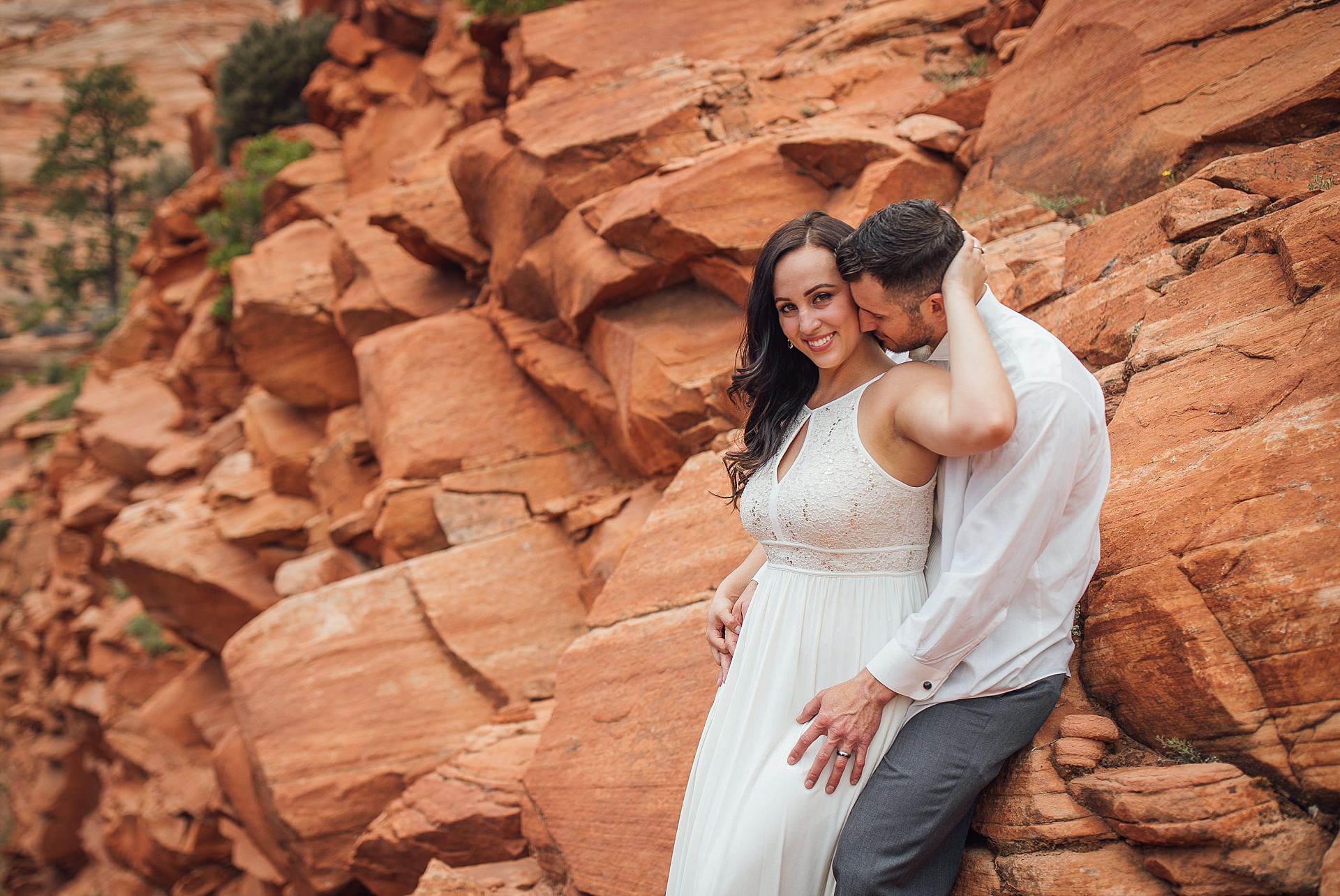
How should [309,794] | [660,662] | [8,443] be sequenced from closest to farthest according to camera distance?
[660,662] < [309,794] < [8,443]

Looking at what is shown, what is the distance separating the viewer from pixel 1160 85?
508 cm

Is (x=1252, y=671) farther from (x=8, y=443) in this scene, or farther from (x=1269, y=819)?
(x=8, y=443)

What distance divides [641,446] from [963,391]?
15.2 feet

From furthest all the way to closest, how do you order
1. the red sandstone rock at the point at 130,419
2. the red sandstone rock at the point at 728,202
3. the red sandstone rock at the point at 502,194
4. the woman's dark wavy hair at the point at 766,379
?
the red sandstone rock at the point at 130,419
the red sandstone rock at the point at 502,194
the red sandstone rock at the point at 728,202
the woman's dark wavy hair at the point at 766,379

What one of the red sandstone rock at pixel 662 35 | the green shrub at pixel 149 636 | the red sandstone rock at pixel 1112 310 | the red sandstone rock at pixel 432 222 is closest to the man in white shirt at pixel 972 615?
the red sandstone rock at pixel 1112 310

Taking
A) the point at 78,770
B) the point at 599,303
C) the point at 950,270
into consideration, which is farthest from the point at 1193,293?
the point at 78,770

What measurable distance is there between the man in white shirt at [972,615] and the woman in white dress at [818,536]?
79 mm

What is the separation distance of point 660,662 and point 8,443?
83.4 ft

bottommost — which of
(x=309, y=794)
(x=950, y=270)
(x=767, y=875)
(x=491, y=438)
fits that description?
(x=309, y=794)

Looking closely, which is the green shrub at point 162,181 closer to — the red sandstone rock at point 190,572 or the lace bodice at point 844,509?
the red sandstone rock at point 190,572

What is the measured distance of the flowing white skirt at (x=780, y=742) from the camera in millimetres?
2594

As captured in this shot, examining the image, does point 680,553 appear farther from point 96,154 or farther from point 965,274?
point 96,154

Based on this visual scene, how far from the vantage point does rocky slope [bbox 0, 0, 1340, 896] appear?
8.90ft

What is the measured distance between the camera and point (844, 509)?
2779 mm
